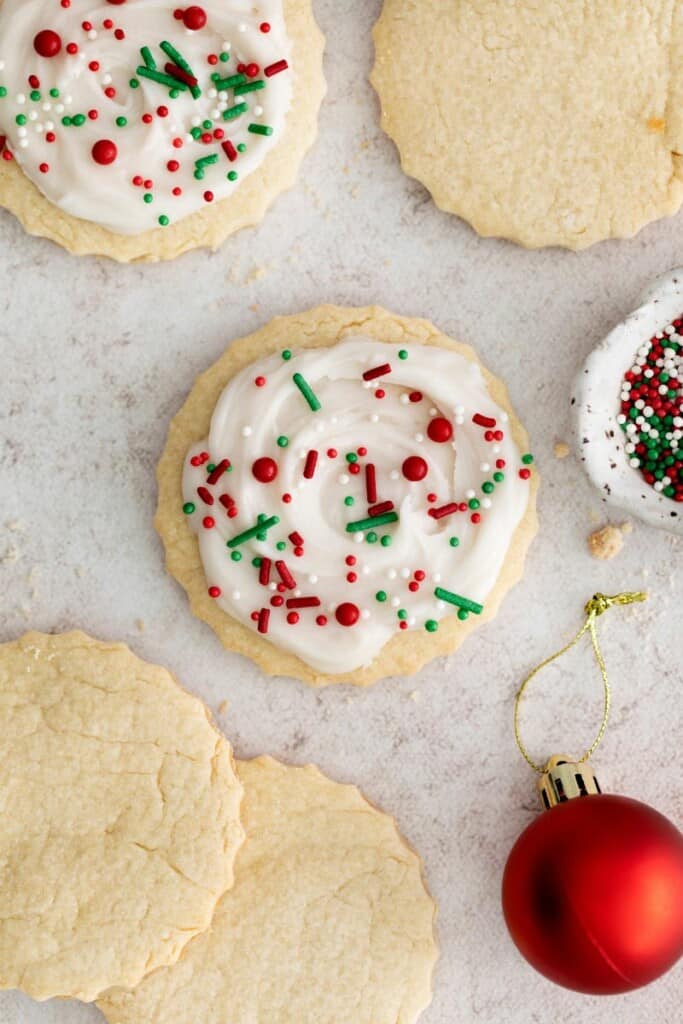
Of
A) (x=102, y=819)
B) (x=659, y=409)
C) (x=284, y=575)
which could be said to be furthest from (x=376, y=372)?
(x=102, y=819)

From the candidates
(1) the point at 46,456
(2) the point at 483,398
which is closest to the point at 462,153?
(2) the point at 483,398

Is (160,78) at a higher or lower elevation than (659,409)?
A: higher

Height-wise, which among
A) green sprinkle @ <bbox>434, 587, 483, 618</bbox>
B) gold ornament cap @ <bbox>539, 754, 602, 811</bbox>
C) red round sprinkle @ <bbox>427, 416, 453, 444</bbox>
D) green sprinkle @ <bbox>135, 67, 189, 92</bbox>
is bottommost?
gold ornament cap @ <bbox>539, 754, 602, 811</bbox>

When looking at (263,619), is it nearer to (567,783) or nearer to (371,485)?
(371,485)

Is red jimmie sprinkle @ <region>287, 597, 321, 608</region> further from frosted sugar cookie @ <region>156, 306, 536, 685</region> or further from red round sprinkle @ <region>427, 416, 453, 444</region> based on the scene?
red round sprinkle @ <region>427, 416, 453, 444</region>

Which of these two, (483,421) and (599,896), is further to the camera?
(483,421)

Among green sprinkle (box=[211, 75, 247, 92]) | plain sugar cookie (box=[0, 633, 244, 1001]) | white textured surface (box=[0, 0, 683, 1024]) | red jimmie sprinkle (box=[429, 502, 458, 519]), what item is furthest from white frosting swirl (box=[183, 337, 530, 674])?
green sprinkle (box=[211, 75, 247, 92])

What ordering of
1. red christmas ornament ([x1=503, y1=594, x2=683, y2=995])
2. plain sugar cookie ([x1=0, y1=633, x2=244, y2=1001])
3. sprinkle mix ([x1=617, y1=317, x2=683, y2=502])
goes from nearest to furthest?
1. red christmas ornament ([x1=503, y1=594, x2=683, y2=995])
2. plain sugar cookie ([x1=0, y1=633, x2=244, y2=1001])
3. sprinkle mix ([x1=617, y1=317, x2=683, y2=502])
